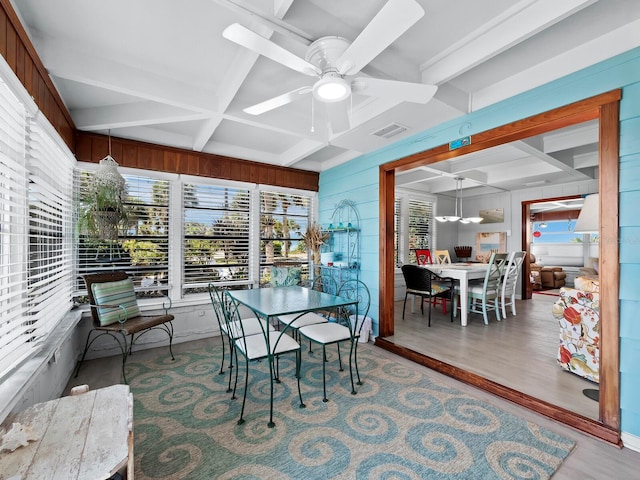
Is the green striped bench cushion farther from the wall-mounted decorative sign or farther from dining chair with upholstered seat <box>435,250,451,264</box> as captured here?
the wall-mounted decorative sign

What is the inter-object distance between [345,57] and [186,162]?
10.0ft

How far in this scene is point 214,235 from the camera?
4262 millimetres

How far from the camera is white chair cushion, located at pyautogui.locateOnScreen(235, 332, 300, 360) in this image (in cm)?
227

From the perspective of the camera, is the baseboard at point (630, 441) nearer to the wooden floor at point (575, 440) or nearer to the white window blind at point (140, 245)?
the wooden floor at point (575, 440)

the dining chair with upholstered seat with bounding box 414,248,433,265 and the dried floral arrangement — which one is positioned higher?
the dried floral arrangement

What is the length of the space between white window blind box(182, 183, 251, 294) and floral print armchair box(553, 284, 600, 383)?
389 centimetres

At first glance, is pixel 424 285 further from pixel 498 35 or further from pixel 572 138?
pixel 498 35

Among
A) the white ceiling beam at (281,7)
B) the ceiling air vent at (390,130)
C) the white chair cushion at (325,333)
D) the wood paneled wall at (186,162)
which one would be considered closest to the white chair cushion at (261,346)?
the white chair cushion at (325,333)

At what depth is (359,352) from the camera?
348 centimetres

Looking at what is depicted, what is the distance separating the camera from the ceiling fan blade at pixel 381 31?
1257mm

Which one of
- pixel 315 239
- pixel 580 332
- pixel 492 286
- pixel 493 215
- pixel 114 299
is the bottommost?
pixel 580 332

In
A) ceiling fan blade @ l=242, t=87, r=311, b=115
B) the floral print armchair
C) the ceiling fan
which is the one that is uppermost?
the ceiling fan

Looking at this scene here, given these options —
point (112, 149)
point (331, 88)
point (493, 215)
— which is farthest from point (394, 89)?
point (493, 215)

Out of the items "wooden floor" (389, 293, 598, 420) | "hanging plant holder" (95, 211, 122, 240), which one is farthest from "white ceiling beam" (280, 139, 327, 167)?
"wooden floor" (389, 293, 598, 420)
